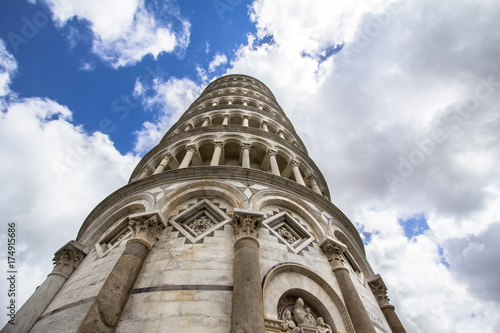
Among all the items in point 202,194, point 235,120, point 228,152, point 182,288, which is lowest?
point 182,288

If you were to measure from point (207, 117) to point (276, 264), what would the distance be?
446 inches

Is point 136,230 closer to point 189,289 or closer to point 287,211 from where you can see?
point 189,289

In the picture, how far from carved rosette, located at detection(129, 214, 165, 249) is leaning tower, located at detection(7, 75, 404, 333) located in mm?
22

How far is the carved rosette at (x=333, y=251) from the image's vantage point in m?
6.57

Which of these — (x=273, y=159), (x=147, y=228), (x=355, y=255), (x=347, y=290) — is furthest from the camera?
(x=273, y=159)

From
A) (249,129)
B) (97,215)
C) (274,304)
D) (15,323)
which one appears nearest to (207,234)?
(274,304)

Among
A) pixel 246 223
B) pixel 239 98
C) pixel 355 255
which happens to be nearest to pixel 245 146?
pixel 246 223

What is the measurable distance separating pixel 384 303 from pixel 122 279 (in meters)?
7.48

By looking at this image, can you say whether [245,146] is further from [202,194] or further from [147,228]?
[147,228]

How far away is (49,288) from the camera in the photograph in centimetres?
614

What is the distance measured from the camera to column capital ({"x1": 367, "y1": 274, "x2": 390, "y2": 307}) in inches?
328

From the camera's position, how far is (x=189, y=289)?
4.84 meters

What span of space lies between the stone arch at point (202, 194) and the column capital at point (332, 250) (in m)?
2.21

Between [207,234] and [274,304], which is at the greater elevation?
[207,234]
